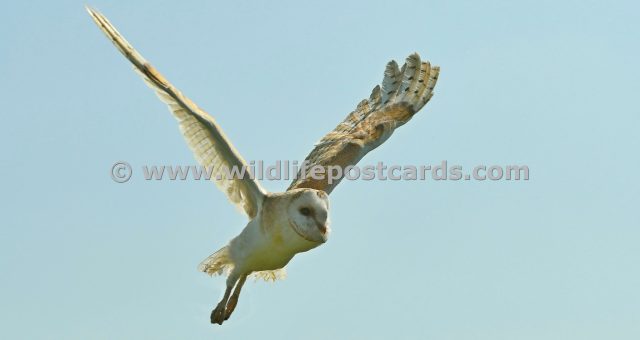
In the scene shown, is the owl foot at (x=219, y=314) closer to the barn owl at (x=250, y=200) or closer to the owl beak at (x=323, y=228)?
the barn owl at (x=250, y=200)

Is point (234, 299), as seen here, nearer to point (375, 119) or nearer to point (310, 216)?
point (310, 216)

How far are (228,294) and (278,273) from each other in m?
1.12

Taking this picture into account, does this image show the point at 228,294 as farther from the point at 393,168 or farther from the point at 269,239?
the point at 393,168

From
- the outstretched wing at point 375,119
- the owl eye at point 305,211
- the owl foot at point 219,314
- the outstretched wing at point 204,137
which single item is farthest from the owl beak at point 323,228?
the outstretched wing at point 375,119

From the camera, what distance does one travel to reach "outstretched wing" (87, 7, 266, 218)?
38.3ft

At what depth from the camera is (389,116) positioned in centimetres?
1510

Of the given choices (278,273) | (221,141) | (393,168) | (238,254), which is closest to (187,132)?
(221,141)

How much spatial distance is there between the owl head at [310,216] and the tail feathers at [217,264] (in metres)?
1.20

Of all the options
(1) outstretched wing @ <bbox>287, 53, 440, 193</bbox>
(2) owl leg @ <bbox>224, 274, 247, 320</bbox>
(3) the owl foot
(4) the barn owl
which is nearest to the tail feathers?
(4) the barn owl

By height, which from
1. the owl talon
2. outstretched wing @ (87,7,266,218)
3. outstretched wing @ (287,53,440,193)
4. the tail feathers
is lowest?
the owl talon

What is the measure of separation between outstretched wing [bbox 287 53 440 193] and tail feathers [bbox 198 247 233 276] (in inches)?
60.9

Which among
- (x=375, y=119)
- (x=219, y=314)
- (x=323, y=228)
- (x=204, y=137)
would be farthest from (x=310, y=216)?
(x=375, y=119)

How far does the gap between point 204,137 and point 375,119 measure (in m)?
3.48

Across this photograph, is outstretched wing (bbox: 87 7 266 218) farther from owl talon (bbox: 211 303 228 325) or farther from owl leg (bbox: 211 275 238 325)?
owl talon (bbox: 211 303 228 325)
